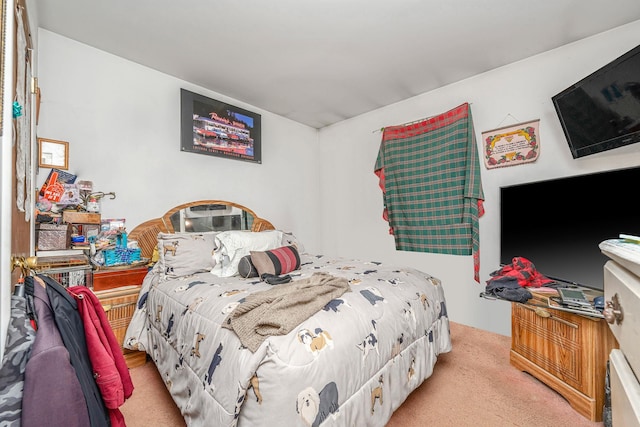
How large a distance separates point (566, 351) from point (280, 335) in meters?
1.76

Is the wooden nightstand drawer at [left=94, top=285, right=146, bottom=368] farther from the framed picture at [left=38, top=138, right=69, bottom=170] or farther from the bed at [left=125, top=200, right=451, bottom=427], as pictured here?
the framed picture at [left=38, top=138, right=69, bottom=170]

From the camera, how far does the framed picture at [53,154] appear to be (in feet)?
6.31

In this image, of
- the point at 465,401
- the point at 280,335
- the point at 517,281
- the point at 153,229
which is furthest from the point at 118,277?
the point at 517,281

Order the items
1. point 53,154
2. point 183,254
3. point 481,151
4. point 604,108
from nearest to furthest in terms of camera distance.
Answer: point 604,108
point 53,154
point 183,254
point 481,151

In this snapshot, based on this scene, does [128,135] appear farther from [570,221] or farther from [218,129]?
[570,221]

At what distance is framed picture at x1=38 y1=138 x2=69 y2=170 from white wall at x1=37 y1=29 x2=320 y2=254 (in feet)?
0.16

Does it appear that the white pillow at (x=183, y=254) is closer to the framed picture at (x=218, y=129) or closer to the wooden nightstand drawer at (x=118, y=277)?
the wooden nightstand drawer at (x=118, y=277)

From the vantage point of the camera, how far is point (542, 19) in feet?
6.33

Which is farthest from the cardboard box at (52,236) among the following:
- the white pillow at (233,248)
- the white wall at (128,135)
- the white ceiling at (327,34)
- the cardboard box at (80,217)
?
the white ceiling at (327,34)

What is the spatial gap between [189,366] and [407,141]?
9.29 feet

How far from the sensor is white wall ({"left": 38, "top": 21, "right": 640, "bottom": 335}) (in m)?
2.08

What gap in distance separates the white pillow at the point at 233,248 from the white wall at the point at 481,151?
62.0 inches

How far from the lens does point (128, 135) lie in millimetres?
2361

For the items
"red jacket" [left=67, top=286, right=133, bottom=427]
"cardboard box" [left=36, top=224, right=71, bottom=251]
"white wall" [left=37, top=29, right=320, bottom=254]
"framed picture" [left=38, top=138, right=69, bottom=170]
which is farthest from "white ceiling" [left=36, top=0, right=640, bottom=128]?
"red jacket" [left=67, top=286, right=133, bottom=427]
